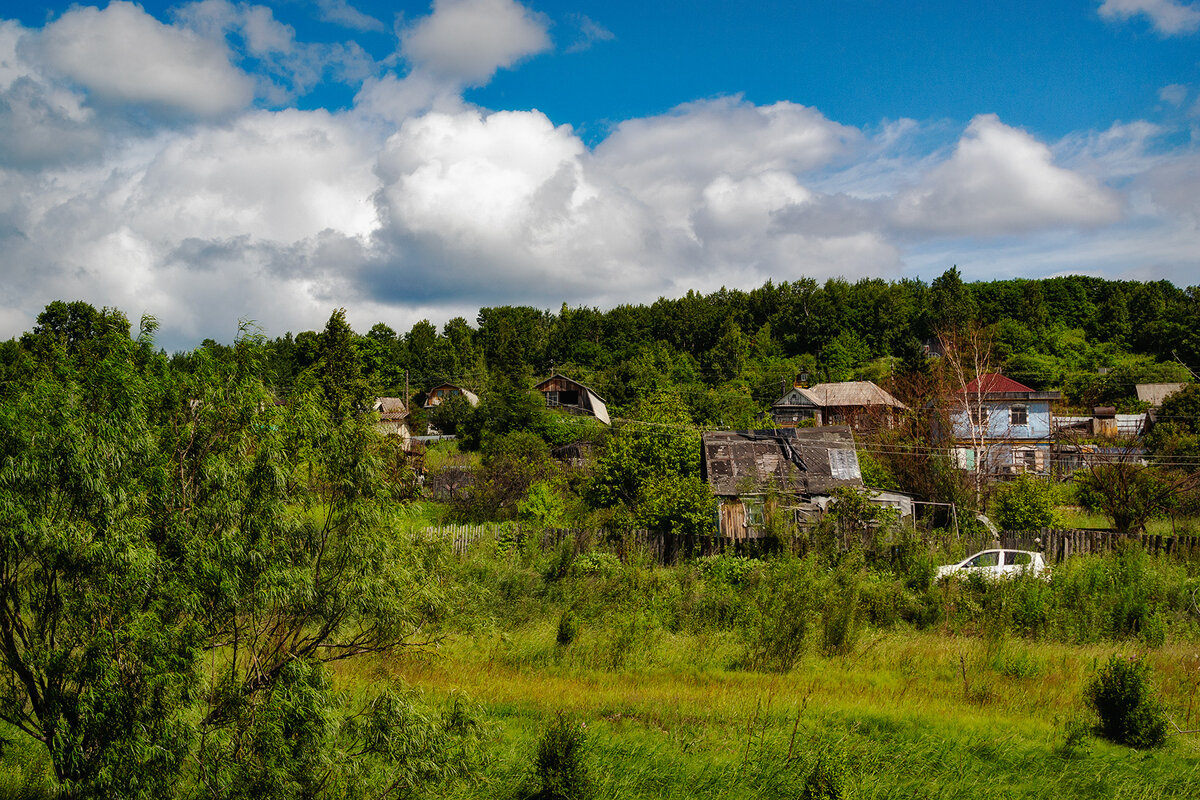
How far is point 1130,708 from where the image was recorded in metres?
9.93

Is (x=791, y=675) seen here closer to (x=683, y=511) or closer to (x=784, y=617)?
(x=784, y=617)

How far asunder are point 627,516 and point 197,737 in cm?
1716

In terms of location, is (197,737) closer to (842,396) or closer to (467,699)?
(467,699)

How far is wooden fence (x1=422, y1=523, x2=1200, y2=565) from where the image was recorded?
20.0m

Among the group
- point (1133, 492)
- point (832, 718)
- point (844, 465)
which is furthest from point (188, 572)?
point (1133, 492)

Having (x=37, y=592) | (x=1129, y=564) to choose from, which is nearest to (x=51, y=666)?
(x=37, y=592)

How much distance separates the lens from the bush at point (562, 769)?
8.02 meters

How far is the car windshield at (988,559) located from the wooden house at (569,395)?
1996 inches

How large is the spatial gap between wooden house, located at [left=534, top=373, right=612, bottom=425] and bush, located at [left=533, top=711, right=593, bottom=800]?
60897mm

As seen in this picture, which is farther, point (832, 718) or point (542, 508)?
point (542, 508)

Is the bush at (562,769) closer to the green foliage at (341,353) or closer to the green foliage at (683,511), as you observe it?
the green foliage at (683,511)

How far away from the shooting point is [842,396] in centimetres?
7012

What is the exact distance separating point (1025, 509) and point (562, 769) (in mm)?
22511

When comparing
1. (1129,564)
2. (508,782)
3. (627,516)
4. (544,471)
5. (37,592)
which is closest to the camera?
(37,592)
